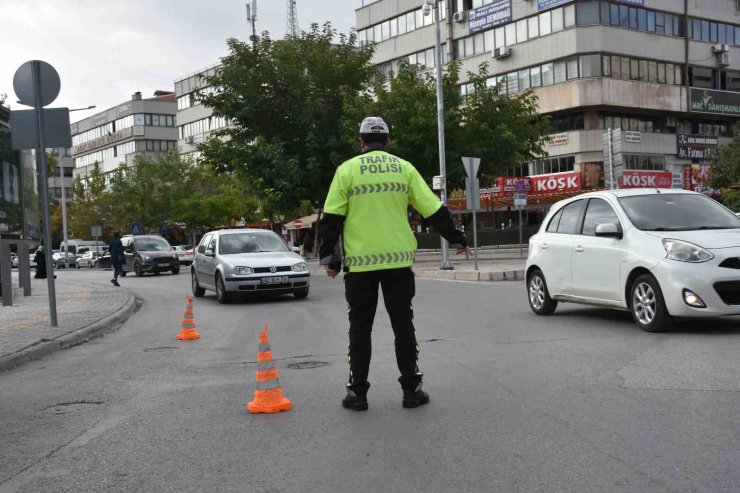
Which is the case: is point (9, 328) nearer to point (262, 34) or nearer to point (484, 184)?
point (484, 184)

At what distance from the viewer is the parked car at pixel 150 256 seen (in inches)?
1248

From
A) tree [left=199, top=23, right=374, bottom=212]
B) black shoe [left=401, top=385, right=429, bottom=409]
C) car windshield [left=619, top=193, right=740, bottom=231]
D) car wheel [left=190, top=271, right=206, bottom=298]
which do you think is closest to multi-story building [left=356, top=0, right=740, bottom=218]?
tree [left=199, top=23, right=374, bottom=212]

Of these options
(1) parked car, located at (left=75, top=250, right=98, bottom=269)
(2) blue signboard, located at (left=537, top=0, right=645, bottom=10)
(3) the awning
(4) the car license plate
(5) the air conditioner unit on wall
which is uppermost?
(2) blue signboard, located at (left=537, top=0, right=645, bottom=10)

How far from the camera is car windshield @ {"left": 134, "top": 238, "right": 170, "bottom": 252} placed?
32.3m

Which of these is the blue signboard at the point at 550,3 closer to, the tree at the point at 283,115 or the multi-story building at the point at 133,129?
the tree at the point at 283,115

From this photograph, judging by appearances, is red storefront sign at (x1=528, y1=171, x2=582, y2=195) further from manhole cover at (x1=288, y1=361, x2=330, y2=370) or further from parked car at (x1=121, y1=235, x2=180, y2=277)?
manhole cover at (x1=288, y1=361, x2=330, y2=370)

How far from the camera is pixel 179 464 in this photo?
4359mm

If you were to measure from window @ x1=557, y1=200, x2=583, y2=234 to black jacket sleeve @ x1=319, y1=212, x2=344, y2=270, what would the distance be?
549 cm

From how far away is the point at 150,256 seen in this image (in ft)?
104

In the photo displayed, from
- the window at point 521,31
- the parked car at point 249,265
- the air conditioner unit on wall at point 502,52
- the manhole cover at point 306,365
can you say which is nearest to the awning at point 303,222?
the air conditioner unit on wall at point 502,52

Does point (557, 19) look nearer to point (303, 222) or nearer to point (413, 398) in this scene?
point (303, 222)

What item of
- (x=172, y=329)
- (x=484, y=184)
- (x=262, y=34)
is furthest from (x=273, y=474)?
(x=262, y=34)

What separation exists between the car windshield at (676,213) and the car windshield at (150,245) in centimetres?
2562

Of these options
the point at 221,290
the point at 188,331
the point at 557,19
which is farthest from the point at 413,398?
the point at 557,19
